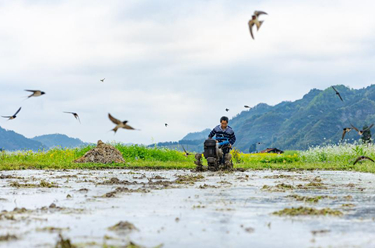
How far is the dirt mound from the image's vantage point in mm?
25969

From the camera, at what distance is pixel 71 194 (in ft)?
36.2

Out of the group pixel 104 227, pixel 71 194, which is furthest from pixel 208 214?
pixel 71 194

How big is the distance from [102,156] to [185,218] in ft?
62.6

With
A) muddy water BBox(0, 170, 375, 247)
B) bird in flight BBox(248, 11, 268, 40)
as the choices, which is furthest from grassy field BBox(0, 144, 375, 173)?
bird in flight BBox(248, 11, 268, 40)

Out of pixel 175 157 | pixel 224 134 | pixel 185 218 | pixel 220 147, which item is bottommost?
pixel 185 218

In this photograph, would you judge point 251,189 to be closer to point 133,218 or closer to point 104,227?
point 133,218

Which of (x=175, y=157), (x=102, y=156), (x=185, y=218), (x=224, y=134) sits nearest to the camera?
(x=185, y=218)

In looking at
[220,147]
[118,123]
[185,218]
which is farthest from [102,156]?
[185,218]

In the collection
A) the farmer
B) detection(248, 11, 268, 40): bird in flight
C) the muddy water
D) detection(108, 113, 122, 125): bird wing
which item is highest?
detection(248, 11, 268, 40): bird in flight

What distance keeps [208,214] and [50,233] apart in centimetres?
269

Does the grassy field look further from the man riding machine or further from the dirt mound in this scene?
the man riding machine

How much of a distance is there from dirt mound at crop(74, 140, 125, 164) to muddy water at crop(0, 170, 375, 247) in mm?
13804

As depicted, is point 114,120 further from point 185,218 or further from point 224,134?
point 224,134

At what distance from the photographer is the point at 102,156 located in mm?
26125
